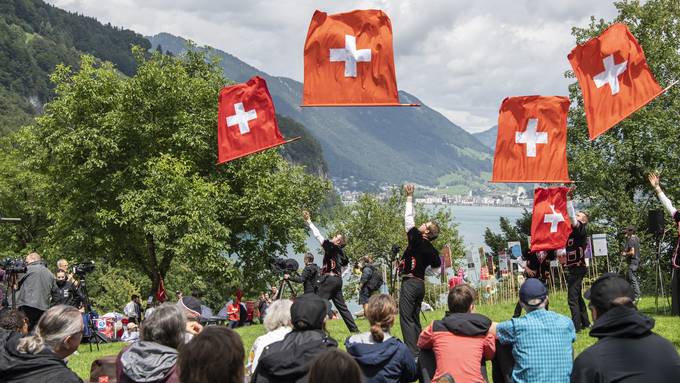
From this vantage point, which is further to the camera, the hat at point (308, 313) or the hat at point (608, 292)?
the hat at point (308, 313)

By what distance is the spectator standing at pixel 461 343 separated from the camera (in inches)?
239

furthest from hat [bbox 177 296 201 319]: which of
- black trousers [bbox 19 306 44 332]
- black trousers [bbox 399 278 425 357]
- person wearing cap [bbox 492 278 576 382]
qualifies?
black trousers [bbox 19 306 44 332]

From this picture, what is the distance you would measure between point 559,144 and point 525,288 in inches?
332

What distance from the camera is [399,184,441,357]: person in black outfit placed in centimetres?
A: 1050

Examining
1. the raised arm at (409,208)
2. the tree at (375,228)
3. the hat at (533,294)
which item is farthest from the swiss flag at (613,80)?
the tree at (375,228)

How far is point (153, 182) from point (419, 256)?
24797 millimetres

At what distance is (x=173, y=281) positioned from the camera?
63.4m

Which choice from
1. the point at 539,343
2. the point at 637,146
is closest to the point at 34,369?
the point at 539,343

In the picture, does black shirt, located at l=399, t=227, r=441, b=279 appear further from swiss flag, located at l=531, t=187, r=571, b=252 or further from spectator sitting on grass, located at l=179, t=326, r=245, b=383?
spectator sitting on grass, located at l=179, t=326, r=245, b=383

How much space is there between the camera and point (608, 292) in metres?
4.32

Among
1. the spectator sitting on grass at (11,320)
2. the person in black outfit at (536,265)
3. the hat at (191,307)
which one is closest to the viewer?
the hat at (191,307)

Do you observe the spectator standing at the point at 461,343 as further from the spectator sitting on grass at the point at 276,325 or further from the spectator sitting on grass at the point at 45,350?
the spectator sitting on grass at the point at 45,350

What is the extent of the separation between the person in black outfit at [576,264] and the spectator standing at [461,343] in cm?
699

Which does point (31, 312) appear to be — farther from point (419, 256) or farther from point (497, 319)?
point (497, 319)
